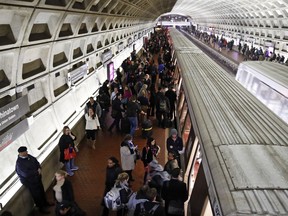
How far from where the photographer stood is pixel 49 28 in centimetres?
649

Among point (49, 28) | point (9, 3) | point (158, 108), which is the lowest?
point (158, 108)

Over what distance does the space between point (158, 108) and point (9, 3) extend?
6148mm

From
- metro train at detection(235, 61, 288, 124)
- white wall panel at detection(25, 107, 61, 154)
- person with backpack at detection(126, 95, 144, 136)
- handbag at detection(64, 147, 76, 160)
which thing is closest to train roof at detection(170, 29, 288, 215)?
metro train at detection(235, 61, 288, 124)

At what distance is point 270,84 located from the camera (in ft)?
29.9

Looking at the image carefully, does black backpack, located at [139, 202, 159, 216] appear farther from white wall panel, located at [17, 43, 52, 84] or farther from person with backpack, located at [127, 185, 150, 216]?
white wall panel, located at [17, 43, 52, 84]

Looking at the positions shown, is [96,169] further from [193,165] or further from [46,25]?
[46,25]

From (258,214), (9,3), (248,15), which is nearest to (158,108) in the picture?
(9,3)

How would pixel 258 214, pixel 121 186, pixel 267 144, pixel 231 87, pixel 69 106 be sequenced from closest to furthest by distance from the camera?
→ pixel 258 214 < pixel 267 144 < pixel 121 186 < pixel 231 87 < pixel 69 106

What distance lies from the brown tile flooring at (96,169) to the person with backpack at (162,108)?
0.96 feet

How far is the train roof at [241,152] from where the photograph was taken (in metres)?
2.89

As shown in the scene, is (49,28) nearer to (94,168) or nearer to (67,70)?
(67,70)

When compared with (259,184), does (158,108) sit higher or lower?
lower

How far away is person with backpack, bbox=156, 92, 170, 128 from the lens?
9.33m

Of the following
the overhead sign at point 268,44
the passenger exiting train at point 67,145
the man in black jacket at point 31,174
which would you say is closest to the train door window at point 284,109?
the passenger exiting train at point 67,145
